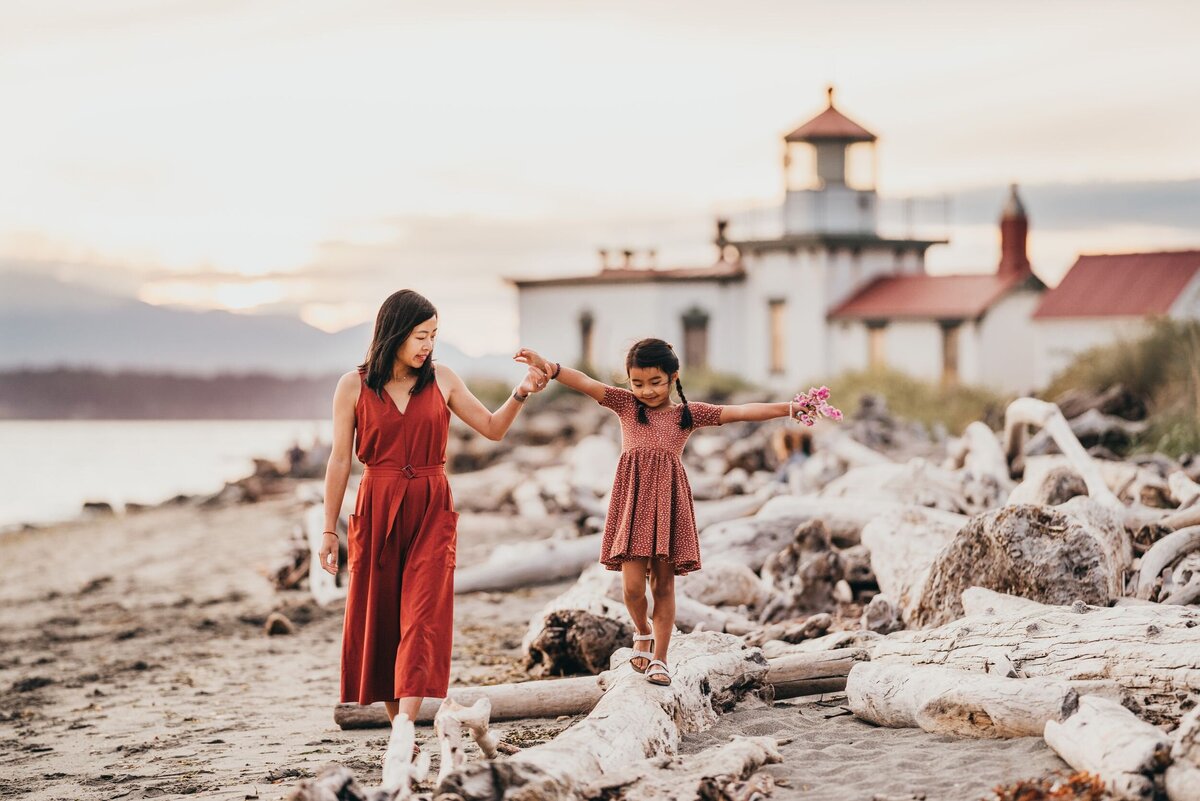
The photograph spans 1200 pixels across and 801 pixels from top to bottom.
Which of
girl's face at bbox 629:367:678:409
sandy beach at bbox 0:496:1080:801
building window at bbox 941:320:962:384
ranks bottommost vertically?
sandy beach at bbox 0:496:1080:801

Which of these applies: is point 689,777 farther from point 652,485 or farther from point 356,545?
point 356,545

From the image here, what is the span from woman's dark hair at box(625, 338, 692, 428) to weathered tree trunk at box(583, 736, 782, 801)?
5.26 feet

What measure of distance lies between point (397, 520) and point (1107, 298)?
3142cm

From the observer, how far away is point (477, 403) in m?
6.44

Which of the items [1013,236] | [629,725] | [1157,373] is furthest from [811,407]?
[1013,236]

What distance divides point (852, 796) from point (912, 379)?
26814mm

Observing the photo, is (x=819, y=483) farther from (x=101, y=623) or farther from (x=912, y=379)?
(x=912, y=379)

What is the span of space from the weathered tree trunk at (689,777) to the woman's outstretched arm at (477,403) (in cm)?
167

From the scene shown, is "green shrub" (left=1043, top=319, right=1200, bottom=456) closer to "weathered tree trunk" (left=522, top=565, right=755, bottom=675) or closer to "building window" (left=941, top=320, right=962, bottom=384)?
"weathered tree trunk" (left=522, top=565, right=755, bottom=675)

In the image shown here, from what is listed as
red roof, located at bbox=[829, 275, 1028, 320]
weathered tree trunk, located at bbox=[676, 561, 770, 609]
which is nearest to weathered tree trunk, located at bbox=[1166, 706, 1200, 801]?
weathered tree trunk, located at bbox=[676, 561, 770, 609]

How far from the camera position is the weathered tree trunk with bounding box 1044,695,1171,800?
508 centimetres

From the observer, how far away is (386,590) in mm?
6199

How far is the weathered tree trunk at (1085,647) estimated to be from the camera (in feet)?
19.9

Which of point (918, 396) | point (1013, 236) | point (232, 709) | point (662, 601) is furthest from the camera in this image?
point (1013, 236)
